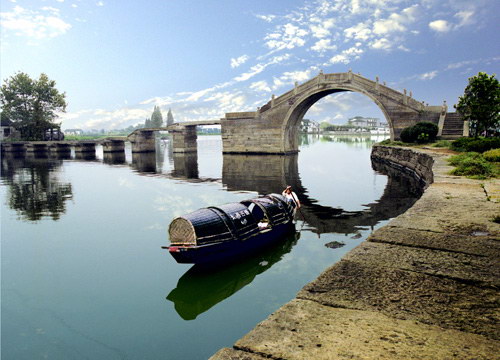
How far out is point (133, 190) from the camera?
2770 centimetres


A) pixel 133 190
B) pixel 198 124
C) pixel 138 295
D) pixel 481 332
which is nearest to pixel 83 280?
pixel 138 295

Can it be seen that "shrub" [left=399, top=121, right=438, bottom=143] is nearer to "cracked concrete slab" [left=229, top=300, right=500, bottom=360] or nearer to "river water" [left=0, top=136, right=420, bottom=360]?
"river water" [left=0, top=136, right=420, bottom=360]

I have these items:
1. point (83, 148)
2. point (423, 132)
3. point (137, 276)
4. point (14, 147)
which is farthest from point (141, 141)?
point (137, 276)

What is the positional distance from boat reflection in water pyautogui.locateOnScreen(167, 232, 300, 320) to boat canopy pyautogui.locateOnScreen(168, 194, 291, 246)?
3.43 feet

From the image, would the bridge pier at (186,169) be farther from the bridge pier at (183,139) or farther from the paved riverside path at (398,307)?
the paved riverside path at (398,307)

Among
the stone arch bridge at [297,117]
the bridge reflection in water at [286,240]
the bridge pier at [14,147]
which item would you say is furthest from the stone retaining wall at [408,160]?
the bridge pier at [14,147]

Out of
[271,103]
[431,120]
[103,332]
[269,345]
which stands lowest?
[103,332]

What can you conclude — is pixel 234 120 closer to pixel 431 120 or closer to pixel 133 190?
pixel 431 120

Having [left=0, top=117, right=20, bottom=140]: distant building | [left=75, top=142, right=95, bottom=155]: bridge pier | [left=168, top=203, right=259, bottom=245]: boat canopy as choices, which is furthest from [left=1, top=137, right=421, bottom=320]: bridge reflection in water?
[left=0, top=117, right=20, bottom=140]: distant building

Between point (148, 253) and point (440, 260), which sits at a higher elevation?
point (440, 260)

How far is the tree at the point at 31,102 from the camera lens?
3725 inches

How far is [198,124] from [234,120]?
11.8 meters

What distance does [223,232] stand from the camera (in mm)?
10898

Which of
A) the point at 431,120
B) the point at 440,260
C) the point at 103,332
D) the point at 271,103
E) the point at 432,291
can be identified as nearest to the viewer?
the point at 432,291
